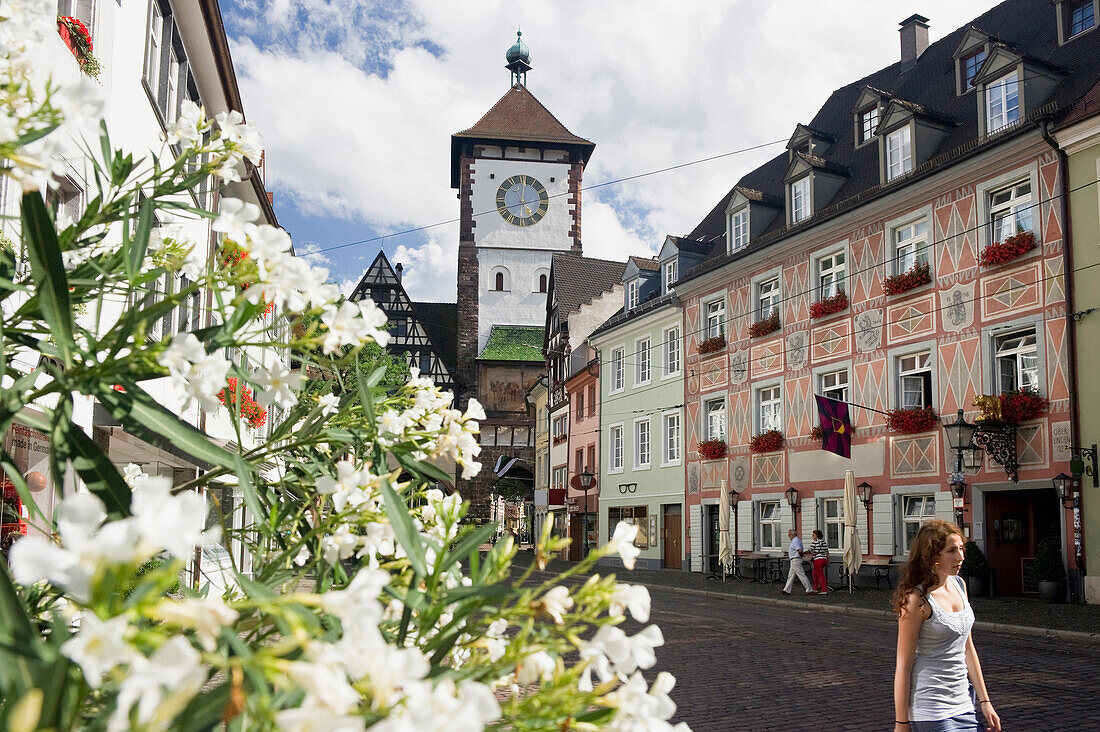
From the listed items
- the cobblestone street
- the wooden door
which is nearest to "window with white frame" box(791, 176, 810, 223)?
the wooden door

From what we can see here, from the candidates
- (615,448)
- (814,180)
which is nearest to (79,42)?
(814,180)

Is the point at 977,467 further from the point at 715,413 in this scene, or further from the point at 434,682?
the point at 434,682

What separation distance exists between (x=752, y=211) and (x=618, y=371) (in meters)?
9.73

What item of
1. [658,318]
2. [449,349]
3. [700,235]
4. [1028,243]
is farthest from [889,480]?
[449,349]

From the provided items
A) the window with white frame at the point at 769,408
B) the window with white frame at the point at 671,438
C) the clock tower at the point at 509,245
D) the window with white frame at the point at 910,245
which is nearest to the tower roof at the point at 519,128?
the clock tower at the point at 509,245

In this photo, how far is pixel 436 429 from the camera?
2.01m

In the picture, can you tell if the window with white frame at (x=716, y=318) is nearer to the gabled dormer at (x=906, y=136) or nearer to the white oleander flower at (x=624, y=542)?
the gabled dormer at (x=906, y=136)

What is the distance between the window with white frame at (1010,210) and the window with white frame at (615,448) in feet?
57.0

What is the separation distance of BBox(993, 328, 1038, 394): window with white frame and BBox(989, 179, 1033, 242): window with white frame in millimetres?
1885

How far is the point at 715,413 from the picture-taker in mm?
28438

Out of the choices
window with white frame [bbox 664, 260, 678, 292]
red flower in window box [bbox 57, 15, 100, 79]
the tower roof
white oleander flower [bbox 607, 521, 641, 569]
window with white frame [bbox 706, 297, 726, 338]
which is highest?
the tower roof

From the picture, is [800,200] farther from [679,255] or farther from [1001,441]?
[1001,441]

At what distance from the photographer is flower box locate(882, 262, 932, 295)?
2050 cm

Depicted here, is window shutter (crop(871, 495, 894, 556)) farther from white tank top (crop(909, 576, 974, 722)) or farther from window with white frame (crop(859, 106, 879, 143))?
white tank top (crop(909, 576, 974, 722))
